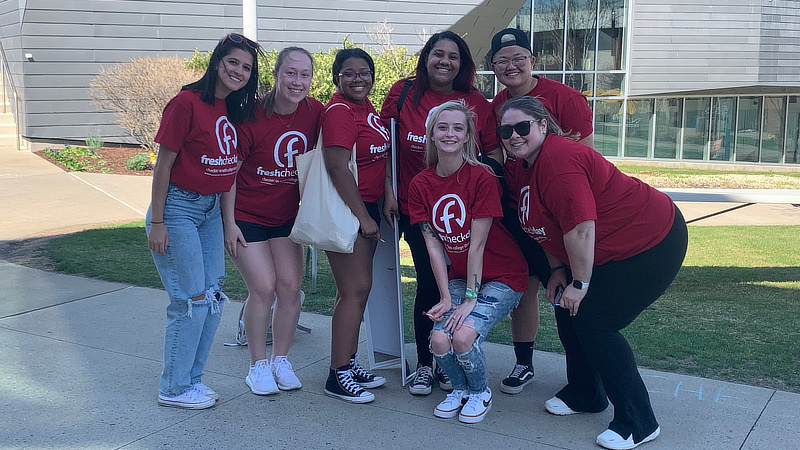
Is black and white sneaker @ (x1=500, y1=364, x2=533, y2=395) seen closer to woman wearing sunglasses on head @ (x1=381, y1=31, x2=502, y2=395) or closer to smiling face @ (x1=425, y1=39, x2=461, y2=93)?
woman wearing sunglasses on head @ (x1=381, y1=31, x2=502, y2=395)

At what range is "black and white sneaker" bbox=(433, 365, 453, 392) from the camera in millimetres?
4090

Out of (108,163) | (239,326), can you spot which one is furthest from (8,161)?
(239,326)

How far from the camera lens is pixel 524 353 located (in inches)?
162

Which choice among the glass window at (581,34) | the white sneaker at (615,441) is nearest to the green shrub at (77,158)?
the white sneaker at (615,441)

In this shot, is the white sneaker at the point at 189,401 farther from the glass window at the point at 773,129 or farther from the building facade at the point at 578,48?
the glass window at the point at 773,129

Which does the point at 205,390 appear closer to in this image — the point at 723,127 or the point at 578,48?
the point at 578,48

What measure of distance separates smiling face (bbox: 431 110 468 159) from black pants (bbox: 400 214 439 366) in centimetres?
53

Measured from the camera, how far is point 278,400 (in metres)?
3.94

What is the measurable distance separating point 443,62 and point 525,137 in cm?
77

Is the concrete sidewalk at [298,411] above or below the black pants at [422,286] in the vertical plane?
below

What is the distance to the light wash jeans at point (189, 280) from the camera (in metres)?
3.61

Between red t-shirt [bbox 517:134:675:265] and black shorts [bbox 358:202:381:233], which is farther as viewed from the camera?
black shorts [bbox 358:202:381:233]

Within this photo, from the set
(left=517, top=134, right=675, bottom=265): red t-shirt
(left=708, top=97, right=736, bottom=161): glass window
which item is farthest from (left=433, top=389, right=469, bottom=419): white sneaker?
(left=708, top=97, right=736, bottom=161): glass window

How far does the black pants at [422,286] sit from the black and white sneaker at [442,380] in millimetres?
77
